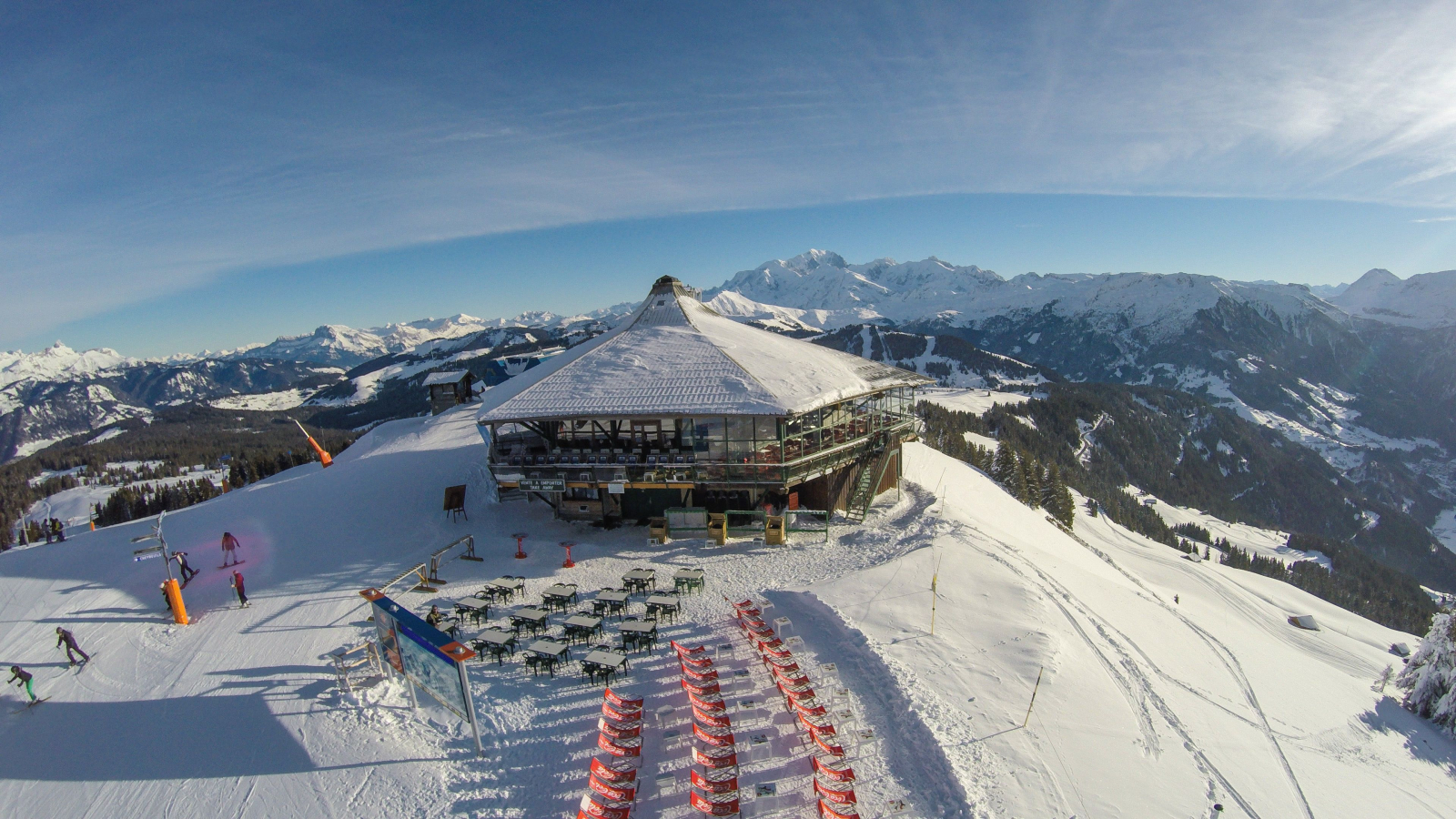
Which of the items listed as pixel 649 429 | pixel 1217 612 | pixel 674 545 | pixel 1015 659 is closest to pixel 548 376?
pixel 649 429

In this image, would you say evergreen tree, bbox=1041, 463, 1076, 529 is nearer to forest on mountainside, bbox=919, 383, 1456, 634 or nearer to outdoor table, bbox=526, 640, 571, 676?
forest on mountainside, bbox=919, 383, 1456, 634

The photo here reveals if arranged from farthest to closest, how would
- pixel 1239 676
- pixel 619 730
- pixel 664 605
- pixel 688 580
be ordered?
pixel 1239 676, pixel 688 580, pixel 664 605, pixel 619 730

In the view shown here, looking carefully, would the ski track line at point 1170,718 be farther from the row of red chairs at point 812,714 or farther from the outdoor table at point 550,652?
A: the outdoor table at point 550,652

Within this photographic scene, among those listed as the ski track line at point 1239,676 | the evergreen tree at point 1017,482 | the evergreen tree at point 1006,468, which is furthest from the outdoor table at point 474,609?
the evergreen tree at point 1006,468

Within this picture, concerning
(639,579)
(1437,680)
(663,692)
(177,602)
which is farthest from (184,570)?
(1437,680)

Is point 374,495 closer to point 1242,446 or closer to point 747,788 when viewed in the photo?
point 747,788

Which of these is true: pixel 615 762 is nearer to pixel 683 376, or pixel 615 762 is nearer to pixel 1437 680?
pixel 683 376

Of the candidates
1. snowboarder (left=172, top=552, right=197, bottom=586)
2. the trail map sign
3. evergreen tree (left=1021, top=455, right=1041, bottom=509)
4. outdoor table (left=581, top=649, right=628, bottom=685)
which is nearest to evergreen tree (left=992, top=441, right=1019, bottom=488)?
evergreen tree (left=1021, top=455, right=1041, bottom=509)
